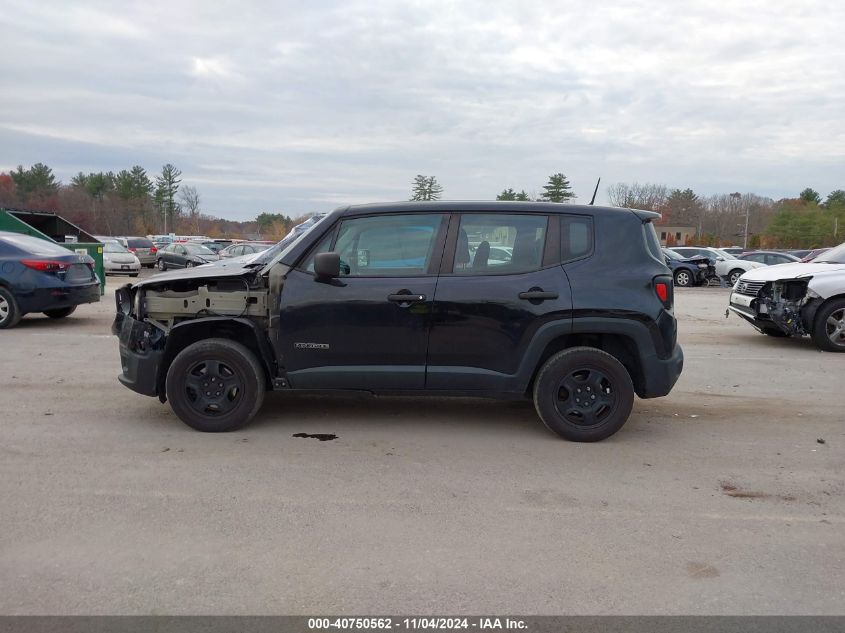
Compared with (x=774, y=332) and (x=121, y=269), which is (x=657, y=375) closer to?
(x=774, y=332)

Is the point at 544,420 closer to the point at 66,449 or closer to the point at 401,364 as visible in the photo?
the point at 401,364

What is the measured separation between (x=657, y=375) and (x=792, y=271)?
6.02 meters

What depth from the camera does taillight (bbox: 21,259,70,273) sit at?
426 inches

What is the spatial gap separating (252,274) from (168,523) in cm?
228

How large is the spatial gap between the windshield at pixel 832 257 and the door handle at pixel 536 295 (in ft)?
23.5

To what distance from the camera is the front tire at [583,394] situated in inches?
210

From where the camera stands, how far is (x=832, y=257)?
10500 mm

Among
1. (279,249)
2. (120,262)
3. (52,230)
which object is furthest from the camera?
(120,262)

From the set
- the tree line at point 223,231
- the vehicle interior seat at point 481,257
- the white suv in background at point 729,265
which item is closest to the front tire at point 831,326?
the vehicle interior seat at point 481,257

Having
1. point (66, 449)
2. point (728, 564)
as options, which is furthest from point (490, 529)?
point (66, 449)

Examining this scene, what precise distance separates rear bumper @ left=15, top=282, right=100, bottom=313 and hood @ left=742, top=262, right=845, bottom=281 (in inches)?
421

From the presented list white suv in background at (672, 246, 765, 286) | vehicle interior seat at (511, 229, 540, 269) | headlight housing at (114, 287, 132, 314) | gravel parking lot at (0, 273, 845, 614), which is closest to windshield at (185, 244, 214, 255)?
white suv in background at (672, 246, 765, 286)

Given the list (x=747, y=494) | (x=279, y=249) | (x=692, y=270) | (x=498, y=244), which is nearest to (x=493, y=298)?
(x=498, y=244)

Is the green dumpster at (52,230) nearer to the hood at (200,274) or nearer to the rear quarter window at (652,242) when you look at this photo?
the hood at (200,274)
